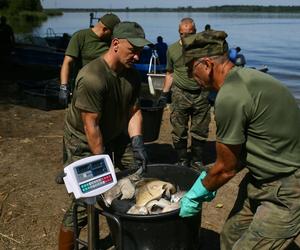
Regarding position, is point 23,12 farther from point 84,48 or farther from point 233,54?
point 84,48

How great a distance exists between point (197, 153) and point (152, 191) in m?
3.13

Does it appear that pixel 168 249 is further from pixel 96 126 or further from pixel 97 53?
pixel 97 53

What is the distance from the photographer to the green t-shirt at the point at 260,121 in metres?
2.30

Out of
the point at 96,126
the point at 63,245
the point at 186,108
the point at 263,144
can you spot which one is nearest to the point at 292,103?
the point at 263,144

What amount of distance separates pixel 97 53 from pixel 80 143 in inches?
97.8

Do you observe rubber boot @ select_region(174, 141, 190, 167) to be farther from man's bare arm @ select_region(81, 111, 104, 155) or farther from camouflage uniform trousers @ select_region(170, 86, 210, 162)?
man's bare arm @ select_region(81, 111, 104, 155)

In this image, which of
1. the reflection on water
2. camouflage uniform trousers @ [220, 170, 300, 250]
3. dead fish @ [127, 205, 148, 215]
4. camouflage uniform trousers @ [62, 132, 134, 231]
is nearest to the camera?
camouflage uniform trousers @ [220, 170, 300, 250]

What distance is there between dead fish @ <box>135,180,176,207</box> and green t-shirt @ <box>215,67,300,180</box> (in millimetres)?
778

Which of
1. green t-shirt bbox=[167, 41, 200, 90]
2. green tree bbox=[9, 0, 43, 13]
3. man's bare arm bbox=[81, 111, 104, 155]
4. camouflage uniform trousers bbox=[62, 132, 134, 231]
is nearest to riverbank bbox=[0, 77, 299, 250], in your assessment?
camouflage uniform trousers bbox=[62, 132, 134, 231]

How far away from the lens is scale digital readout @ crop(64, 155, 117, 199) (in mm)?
2334

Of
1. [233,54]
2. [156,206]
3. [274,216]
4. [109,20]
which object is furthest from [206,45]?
[233,54]

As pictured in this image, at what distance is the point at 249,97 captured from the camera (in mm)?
2297

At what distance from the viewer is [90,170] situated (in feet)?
7.89

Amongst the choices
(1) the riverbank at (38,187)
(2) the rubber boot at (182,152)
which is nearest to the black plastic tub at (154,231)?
(1) the riverbank at (38,187)
